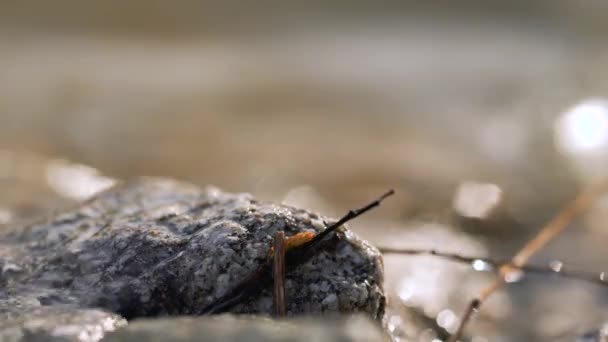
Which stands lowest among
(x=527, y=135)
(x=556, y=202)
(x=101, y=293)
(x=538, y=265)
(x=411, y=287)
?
(x=101, y=293)

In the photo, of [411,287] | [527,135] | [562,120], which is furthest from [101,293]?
[562,120]

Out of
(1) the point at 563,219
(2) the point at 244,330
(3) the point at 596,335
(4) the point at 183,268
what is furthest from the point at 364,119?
(2) the point at 244,330

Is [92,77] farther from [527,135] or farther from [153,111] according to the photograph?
[527,135]

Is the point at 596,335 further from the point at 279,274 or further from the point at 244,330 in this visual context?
the point at 244,330

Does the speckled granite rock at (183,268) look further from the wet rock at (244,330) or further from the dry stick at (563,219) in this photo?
the dry stick at (563,219)

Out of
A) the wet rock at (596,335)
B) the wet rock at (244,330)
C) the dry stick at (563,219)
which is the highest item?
the dry stick at (563,219)

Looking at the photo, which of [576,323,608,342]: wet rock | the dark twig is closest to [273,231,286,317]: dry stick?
the dark twig

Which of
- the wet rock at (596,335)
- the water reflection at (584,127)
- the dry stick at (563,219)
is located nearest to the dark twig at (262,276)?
the wet rock at (596,335)
